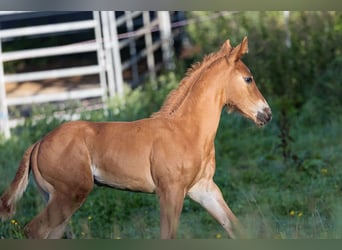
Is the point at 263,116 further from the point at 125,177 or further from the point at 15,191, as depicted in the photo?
the point at 15,191

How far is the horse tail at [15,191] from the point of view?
559 cm

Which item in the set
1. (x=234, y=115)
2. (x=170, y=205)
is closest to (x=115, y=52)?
(x=234, y=115)

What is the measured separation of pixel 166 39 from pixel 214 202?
6.73m

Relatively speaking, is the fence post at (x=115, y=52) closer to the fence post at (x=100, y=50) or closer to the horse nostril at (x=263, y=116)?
the fence post at (x=100, y=50)

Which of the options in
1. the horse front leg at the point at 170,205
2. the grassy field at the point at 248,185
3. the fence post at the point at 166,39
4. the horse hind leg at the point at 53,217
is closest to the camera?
the horse front leg at the point at 170,205

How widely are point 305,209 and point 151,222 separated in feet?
3.94

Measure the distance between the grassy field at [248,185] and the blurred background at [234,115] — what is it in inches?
0.5

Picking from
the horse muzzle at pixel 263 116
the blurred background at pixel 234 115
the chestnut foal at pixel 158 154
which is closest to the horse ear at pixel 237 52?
the chestnut foal at pixel 158 154

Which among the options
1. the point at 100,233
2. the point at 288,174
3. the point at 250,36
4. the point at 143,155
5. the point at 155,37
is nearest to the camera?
the point at 143,155

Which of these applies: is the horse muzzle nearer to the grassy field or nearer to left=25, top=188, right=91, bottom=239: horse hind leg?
the grassy field

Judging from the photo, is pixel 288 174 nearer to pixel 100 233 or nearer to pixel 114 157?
pixel 100 233

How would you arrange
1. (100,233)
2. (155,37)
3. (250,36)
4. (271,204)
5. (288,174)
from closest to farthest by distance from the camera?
(100,233), (271,204), (288,174), (250,36), (155,37)

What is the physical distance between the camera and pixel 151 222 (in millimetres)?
7777
